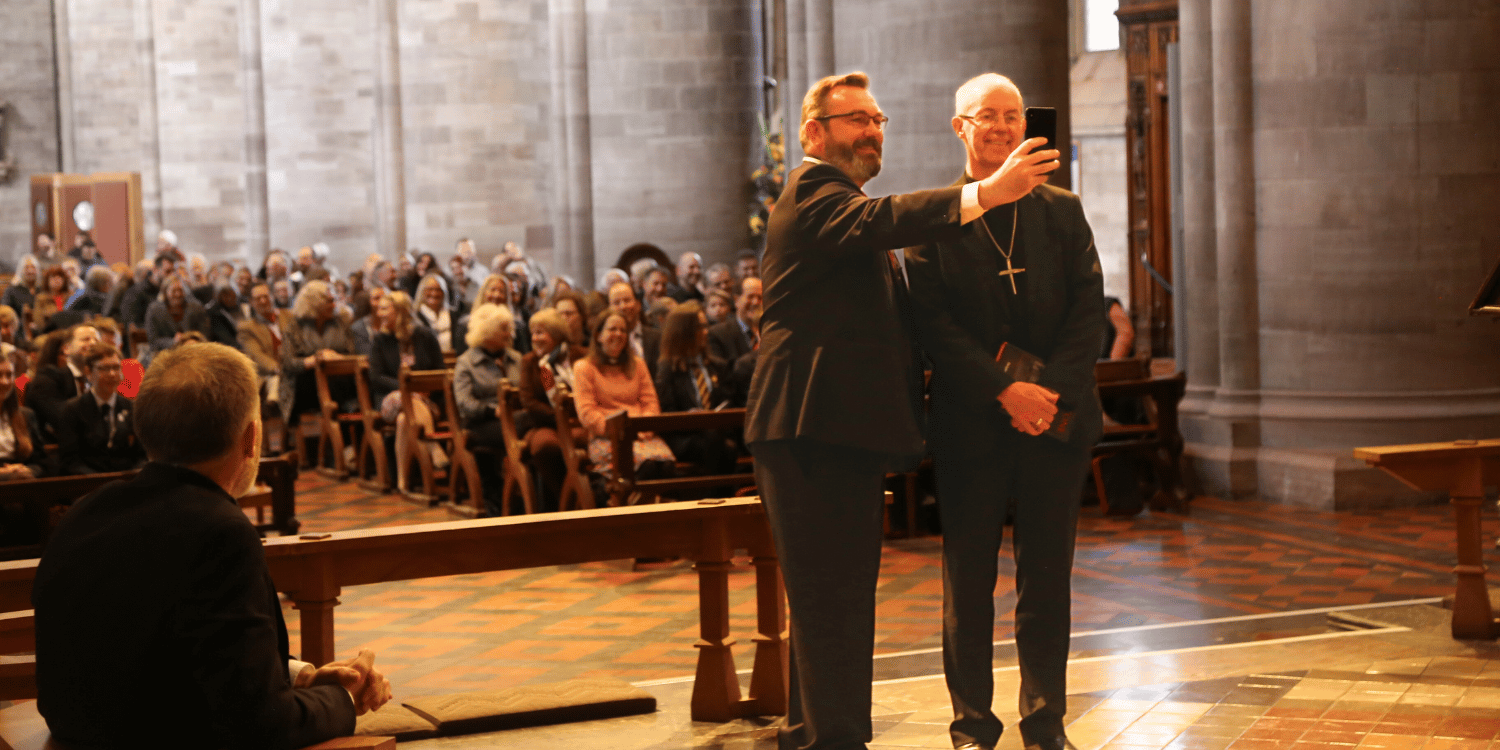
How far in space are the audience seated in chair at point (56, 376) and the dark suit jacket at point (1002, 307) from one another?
550cm

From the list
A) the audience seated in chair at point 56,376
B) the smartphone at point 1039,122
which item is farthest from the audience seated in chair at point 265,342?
the smartphone at point 1039,122

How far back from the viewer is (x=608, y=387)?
8508 millimetres

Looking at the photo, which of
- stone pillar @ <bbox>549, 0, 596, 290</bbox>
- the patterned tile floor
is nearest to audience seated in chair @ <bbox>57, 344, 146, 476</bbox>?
the patterned tile floor

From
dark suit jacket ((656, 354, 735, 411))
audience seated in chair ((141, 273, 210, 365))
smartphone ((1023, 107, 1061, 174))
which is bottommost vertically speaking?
dark suit jacket ((656, 354, 735, 411))

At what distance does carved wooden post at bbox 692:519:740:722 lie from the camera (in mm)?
4863

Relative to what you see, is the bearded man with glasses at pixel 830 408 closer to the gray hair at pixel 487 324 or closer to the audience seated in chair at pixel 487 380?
the audience seated in chair at pixel 487 380

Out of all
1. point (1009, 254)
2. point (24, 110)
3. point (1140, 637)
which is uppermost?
point (24, 110)

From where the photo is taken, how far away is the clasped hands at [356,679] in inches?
108

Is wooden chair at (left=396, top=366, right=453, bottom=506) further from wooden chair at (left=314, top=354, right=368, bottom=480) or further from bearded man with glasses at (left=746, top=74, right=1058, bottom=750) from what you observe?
bearded man with glasses at (left=746, top=74, right=1058, bottom=750)

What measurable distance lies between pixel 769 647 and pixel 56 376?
5.13 meters

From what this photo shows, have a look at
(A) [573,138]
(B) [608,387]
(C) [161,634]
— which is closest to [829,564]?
(C) [161,634]

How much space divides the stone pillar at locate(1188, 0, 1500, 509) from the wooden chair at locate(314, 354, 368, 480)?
20.1ft

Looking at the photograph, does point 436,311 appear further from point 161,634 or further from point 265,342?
point 161,634

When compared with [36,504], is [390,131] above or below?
above
